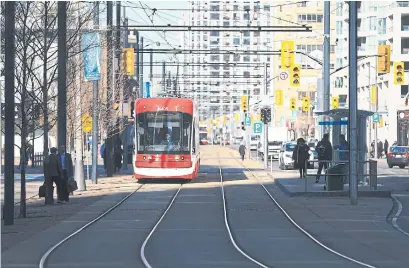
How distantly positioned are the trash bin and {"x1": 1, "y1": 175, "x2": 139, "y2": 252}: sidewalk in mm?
7269

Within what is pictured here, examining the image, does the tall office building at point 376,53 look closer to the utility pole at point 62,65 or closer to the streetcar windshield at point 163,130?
the streetcar windshield at point 163,130

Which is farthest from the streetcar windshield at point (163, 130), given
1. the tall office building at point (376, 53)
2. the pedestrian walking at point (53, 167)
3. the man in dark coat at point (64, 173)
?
the tall office building at point (376, 53)

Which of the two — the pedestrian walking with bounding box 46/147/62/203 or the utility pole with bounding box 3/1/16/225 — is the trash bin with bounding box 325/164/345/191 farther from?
the utility pole with bounding box 3/1/16/225

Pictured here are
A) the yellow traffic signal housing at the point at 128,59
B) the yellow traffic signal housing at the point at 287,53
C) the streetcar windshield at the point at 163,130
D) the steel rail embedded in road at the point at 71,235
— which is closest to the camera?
the steel rail embedded in road at the point at 71,235

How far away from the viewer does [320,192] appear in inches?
1280

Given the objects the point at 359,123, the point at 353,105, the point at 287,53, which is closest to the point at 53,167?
the point at 353,105

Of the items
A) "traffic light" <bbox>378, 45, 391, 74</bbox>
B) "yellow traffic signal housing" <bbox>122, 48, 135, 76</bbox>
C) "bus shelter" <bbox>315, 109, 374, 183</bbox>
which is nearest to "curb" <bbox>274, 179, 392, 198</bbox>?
"bus shelter" <bbox>315, 109, 374, 183</bbox>

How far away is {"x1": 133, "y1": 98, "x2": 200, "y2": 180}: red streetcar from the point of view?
39219 millimetres

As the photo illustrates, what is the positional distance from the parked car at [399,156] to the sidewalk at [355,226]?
93.5ft

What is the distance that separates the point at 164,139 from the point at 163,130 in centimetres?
41

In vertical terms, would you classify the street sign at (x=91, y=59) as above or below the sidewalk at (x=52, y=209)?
above

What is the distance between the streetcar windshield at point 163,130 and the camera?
129 ft

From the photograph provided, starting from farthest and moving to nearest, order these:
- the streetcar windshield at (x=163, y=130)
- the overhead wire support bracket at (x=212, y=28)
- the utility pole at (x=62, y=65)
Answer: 1. the overhead wire support bracket at (x=212, y=28)
2. the streetcar windshield at (x=163, y=130)
3. the utility pole at (x=62, y=65)

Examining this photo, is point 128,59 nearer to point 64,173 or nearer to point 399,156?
point 64,173
